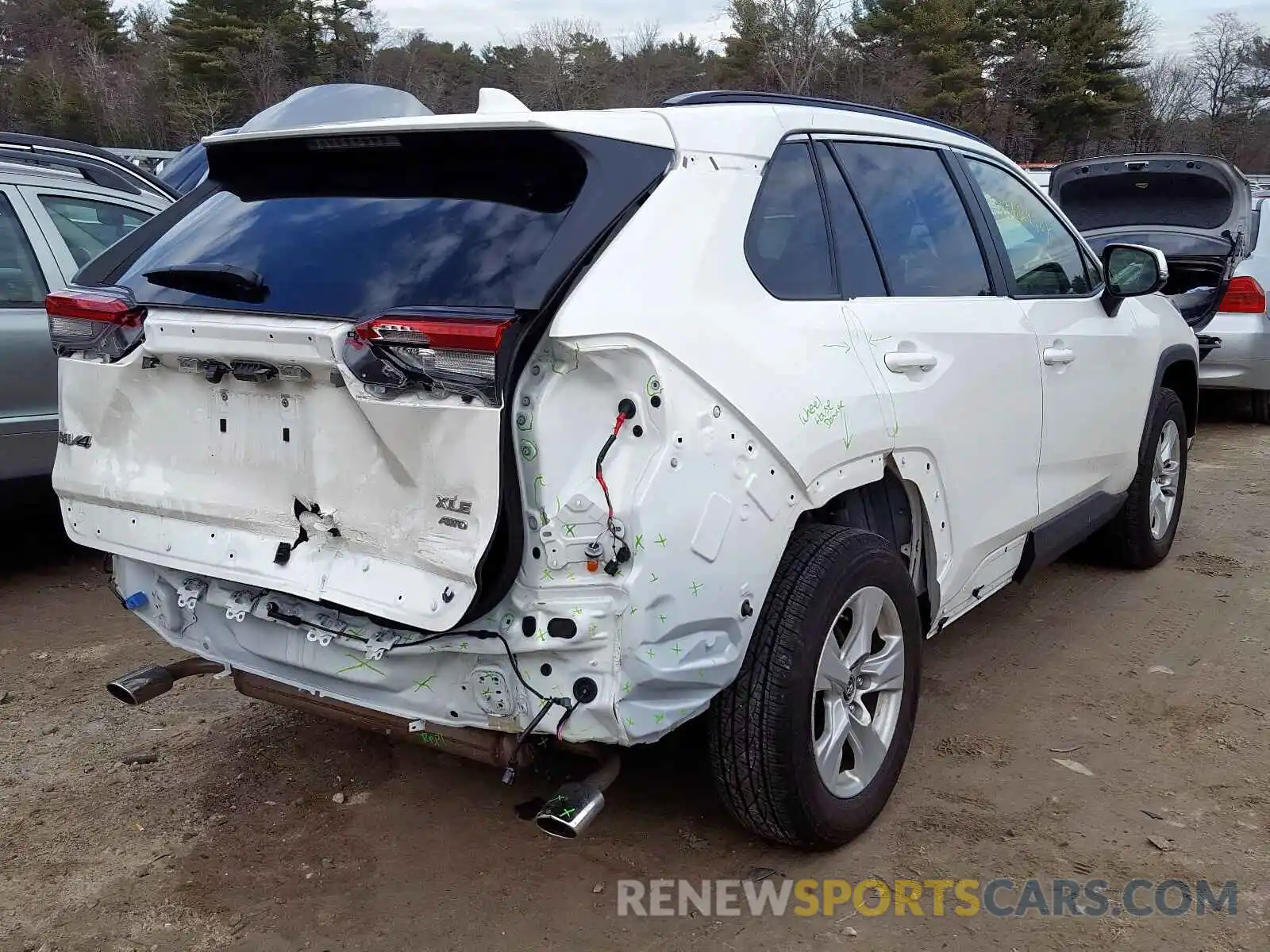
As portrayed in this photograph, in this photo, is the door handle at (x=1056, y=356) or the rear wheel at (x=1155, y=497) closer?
the door handle at (x=1056, y=356)

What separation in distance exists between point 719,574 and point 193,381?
1382 mm

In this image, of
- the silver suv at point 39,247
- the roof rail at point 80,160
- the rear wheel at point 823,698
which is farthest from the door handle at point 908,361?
the roof rail at point 80,160

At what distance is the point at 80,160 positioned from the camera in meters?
5.62

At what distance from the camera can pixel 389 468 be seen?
7.63 ft

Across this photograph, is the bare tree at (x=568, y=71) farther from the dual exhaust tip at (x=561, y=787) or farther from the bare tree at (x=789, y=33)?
the dual exhaust tip at (x=561, y=787)

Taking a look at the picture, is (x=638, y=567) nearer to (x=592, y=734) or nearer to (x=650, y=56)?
(x=592, y=734)

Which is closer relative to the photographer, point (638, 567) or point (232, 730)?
point (638, 567)

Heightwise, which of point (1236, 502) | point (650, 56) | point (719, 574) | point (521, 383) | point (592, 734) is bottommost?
point (1236, 502)

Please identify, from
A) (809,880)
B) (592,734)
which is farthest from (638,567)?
(809,880)

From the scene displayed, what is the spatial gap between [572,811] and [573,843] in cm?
75

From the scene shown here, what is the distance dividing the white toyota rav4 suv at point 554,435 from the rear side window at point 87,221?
2.62 meters

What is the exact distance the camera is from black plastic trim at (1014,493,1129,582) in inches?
151

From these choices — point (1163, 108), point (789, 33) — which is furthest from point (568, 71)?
point (1163, 108)

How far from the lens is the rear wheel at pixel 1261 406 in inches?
338
